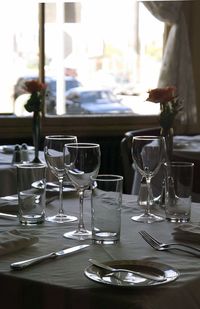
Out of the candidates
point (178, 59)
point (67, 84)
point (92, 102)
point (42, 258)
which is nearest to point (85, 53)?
point (67, 84)

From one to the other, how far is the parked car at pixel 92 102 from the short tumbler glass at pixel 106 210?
12.9ft

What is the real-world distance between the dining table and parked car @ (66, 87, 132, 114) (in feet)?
12.6

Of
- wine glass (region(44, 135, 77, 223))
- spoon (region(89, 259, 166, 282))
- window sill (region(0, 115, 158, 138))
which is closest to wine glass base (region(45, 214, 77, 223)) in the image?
wine glass (region(44, 135, 77, 223))

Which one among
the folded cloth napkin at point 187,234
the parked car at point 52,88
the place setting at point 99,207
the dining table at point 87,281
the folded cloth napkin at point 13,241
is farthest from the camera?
the parked car at point 52,88

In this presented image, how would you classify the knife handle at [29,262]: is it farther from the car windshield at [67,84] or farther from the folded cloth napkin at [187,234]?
the car windshield at [67,84]

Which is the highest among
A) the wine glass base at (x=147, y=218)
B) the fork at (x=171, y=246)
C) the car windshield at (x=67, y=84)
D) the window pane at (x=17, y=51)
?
the window pane at (x=17, y=51)

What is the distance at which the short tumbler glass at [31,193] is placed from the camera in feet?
5.97

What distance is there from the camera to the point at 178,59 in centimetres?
561

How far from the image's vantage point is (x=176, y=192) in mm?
1882

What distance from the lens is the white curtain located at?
18.3 feet

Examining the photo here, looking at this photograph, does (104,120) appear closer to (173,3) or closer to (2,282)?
(173,3)

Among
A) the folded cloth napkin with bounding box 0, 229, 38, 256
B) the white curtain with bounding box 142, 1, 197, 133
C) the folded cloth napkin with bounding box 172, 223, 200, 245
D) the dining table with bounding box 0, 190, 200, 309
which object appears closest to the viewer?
the dining table with bounding box 0, 190, 200, 309

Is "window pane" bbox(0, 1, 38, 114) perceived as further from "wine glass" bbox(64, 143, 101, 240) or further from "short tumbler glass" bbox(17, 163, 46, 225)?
"wine glass" bbox(64, 143, 101, 240)

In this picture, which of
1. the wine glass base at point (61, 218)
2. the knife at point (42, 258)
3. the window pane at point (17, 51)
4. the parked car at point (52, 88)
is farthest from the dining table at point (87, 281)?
the parked car at point (52, 88)
